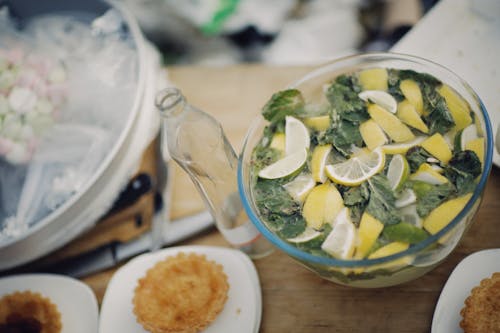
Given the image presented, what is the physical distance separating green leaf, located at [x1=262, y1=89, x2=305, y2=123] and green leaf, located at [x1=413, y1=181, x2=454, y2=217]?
0.30 metres

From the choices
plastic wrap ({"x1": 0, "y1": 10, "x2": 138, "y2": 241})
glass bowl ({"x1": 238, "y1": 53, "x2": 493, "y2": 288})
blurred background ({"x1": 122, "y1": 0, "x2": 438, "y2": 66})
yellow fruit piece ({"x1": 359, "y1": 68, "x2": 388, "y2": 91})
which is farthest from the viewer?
blurred background ({"x1": 122, "y1": 0, "x2": 438, "y2": 66})

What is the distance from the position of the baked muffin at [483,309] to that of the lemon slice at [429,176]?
0.64 ft

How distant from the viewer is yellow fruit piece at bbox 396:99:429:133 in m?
0.88

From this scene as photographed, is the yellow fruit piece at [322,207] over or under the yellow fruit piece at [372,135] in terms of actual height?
under

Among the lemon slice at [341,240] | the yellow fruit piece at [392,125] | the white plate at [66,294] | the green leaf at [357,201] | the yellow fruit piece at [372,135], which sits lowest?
the white plate at [66,294]

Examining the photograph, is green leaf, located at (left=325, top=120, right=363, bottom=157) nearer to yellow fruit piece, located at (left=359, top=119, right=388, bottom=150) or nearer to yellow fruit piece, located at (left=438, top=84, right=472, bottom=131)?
yellow fruit piece, located at (left=359, top=119, right=388, bottom=150)

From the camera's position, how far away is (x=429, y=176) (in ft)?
2.65

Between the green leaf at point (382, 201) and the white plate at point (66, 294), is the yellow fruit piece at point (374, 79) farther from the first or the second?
the white plate at point (66, 294)

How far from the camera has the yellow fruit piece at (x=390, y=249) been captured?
2.49ft

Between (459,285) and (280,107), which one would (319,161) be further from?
(459,285)

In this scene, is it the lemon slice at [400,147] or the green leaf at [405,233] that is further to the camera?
the lemon slice at [400,147]

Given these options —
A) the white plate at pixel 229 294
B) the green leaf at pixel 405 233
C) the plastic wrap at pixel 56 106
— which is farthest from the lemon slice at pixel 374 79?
the plastic wrap at pixel 56 106

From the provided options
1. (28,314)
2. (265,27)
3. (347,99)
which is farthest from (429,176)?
(265,27)

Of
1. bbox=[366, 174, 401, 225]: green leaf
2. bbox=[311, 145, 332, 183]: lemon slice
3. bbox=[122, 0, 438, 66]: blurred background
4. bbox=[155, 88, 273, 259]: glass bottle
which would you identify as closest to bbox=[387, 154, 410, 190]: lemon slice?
bbox=[366, 174, 401, 225]: green leaf
